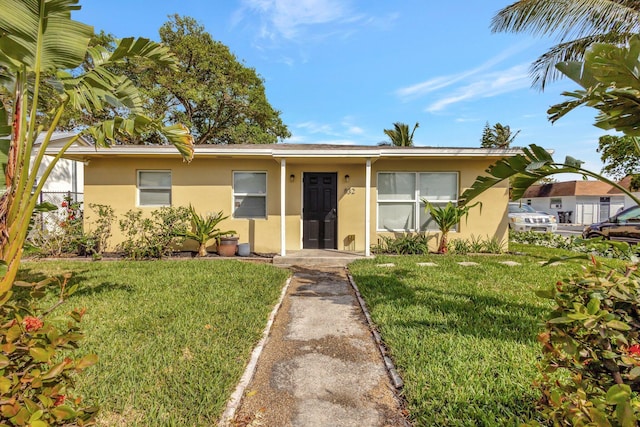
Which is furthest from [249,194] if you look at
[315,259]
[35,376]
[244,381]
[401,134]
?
[401,134]

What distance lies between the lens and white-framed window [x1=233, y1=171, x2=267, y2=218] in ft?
30.1

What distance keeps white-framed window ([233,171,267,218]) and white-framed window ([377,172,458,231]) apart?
11.5 ft

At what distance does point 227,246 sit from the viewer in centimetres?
852

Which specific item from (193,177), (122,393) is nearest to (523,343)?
(122,393)

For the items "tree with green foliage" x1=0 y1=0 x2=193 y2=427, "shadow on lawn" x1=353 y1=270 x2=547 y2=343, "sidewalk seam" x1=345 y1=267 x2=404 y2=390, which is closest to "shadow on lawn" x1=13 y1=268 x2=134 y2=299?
"tree with green foliage" x1=0 y1=0 x2=193 y2=427

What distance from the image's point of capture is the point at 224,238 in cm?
859

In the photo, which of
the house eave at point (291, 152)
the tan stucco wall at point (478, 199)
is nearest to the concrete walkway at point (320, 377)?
the house eave at point (291, 152)

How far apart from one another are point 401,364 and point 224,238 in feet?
21.9

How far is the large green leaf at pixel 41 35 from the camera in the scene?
226 centimetres

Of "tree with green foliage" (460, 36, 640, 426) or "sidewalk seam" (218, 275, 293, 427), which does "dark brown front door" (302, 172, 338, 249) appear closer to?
"sidewalk seam" (218, 275, 293, 427)

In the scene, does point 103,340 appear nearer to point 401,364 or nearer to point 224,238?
point 401,364

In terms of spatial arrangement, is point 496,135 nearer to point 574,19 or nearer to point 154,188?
point 574,19

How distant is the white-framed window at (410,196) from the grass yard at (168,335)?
428 cm

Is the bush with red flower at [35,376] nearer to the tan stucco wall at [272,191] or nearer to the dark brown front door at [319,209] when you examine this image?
the tan stucco wall at [272,191]
